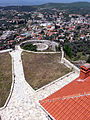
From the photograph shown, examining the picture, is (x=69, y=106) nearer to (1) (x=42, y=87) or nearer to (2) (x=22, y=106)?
(2) (x=22, y=106)

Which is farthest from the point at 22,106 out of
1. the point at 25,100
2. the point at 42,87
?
the point at 42,87

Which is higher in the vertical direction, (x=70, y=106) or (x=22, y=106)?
(x=70, y=106)

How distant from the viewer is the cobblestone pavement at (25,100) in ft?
32.8

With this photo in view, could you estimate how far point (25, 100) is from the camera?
11.6 m

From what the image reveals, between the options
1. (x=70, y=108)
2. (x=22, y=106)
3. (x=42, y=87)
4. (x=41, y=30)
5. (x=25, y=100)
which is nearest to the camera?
(x=70, y=108)

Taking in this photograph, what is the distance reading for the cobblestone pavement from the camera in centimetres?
1001

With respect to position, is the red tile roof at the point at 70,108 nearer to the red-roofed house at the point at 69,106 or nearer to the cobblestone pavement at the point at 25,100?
the red-roofed house at the point at 69,106

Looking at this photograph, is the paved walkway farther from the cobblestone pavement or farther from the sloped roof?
the sloped roof

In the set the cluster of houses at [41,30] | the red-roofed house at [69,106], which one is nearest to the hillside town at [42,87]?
the red-roofed house at [69,106]

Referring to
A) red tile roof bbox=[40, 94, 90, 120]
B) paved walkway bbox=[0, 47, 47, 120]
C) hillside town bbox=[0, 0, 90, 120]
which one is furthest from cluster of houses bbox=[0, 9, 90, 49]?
red tile roof bbox=[40, 94, 90, 120]

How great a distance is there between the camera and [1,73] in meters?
16.6

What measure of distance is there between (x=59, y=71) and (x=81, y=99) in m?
10.4

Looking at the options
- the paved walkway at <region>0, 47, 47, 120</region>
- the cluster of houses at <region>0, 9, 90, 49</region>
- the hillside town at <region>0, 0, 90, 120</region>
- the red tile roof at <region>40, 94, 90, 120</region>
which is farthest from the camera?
the cluster of houses at <region>0, 9, 90, 49</region>

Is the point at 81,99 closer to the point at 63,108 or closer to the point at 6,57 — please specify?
the point at 63,108
